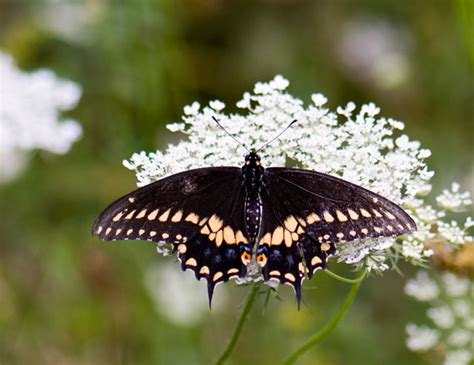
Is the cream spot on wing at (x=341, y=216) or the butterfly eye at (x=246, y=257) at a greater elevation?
the cream spot on wing at (x=341, y=216)

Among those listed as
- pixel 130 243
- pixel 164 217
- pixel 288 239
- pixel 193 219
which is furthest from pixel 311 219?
pixel 130 243

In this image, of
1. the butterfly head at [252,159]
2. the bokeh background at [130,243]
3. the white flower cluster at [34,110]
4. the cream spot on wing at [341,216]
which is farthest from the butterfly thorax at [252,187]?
the bokeh background at [130,243]

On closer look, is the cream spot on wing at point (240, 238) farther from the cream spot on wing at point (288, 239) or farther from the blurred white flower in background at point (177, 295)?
the blurred white flower in background at point (177, 295)

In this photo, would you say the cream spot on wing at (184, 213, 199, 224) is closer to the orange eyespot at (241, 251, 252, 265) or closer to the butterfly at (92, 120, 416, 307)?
the butterfly at (92, 120, 416, 307)

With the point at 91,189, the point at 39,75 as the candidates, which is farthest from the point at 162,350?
the point at 39,75

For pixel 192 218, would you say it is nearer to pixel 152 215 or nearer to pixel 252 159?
pixel 152 215

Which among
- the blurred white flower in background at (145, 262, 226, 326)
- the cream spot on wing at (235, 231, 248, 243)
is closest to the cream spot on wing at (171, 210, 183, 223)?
the cream spot on wing at (235, 231, 248, 243)
